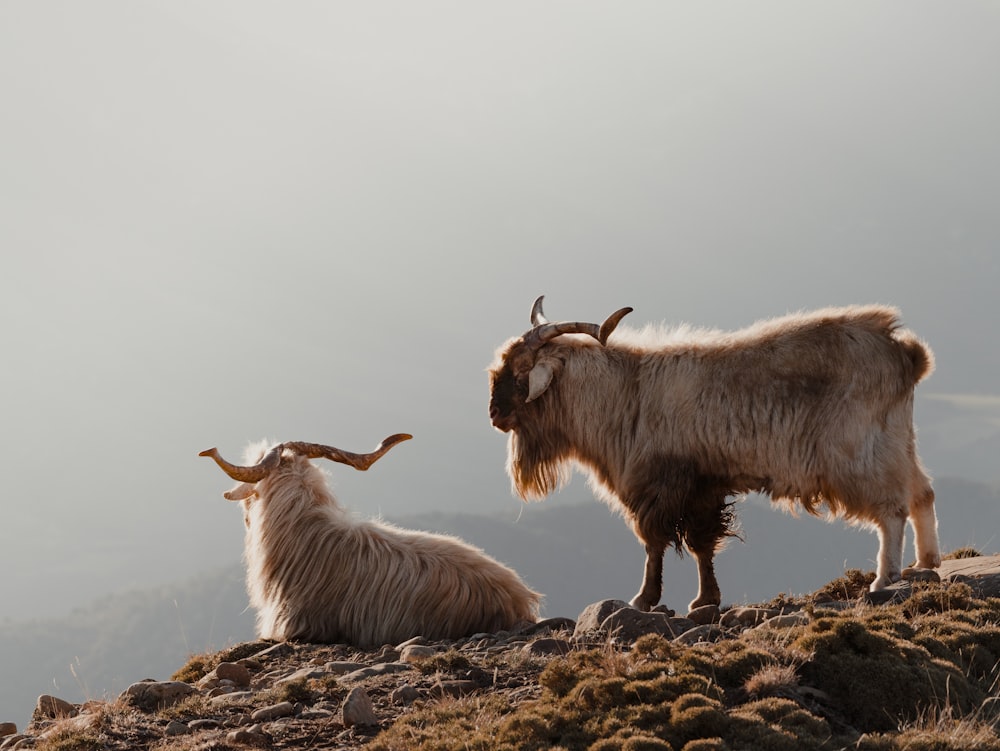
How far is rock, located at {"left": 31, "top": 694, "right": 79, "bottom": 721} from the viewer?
308 inches

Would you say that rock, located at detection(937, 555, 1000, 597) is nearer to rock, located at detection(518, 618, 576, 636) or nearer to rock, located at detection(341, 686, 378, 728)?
rock, located at detection(518, 618, 576, 636)

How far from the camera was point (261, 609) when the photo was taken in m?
10.4

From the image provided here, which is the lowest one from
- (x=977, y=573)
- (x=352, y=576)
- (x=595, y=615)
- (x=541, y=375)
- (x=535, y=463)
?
(x=977, y=573)

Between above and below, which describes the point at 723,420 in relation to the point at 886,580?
above

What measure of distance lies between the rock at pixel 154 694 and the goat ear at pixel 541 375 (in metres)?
3.83

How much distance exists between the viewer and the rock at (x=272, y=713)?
6375 millimetres

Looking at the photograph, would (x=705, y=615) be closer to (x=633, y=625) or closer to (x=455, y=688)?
(x=633, y=625)

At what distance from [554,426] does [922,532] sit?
3114mm

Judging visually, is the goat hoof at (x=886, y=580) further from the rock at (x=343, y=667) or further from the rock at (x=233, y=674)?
the rock at (x=233, y=674)

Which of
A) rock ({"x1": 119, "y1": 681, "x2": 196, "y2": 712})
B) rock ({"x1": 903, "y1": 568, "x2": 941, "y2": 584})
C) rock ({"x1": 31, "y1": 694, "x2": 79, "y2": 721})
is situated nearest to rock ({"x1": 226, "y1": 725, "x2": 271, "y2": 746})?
rock ({"x1": 119, "y1": 681, "x2": 196, "y2": 712})

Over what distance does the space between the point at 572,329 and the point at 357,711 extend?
4632mm

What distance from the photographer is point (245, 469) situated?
33.6 ft

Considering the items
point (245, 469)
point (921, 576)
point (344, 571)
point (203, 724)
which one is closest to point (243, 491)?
point (245, 469)

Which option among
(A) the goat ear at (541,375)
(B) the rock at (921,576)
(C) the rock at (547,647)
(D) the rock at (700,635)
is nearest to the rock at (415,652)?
(C) the rock at (547,647)
